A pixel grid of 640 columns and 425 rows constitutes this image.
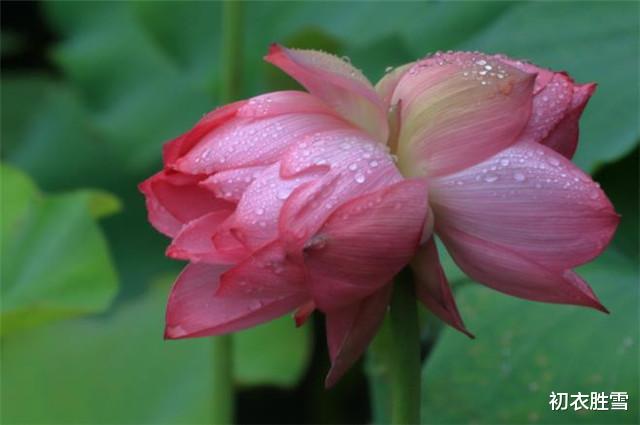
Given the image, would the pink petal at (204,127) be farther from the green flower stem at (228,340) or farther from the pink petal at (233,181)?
the green flower stem at (228,340)

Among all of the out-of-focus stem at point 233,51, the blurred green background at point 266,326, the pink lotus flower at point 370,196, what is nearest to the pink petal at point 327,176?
the pink lotus flower at point 370,196

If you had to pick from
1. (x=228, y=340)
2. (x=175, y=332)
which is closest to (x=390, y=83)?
(x=175, y=332)

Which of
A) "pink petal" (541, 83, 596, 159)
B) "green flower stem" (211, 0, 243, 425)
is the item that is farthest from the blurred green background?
"pink petal" (541, 83, 596, 159)

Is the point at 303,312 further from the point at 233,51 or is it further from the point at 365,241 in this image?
the point at 233,51

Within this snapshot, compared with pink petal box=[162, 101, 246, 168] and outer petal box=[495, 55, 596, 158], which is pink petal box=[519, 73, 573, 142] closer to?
outer petal box=[495, 55, 596, 158]

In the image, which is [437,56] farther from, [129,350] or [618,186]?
[129,350]
